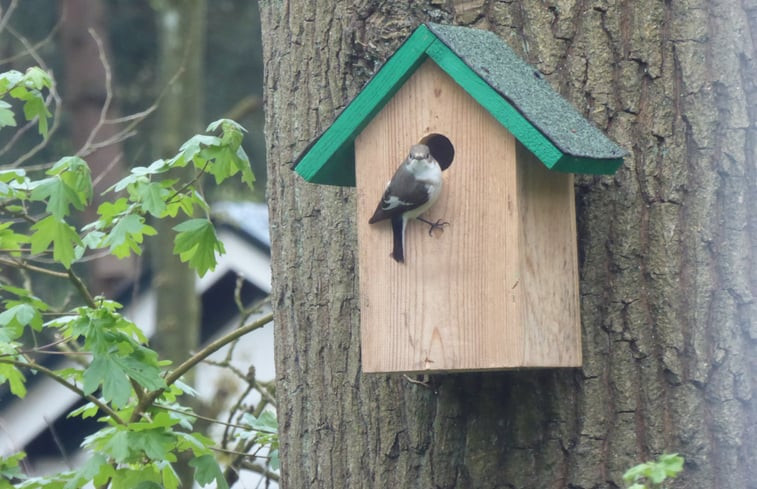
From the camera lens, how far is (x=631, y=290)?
6.97ft

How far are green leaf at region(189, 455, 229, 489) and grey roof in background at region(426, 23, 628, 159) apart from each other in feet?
4.04

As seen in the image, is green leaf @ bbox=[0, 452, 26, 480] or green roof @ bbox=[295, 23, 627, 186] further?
green leaf @ bbox=[0, 452, 26, 480]

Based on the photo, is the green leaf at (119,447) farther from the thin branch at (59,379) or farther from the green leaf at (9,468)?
the green leaf at (9,468)

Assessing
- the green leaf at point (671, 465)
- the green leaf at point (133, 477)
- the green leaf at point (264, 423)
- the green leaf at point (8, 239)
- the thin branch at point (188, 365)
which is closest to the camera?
the green leaf at point (671, 465)

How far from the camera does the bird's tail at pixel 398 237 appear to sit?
2.04 metres

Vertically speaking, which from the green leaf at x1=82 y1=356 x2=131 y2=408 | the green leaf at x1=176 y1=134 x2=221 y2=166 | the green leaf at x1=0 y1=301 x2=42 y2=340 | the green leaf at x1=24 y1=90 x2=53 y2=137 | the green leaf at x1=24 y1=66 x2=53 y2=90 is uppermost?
the green leaf at x1=24 y1=66 x2=53 y2=90

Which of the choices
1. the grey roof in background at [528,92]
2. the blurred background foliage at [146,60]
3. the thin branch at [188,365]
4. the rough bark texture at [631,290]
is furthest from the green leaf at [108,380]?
the blurred background foliage at [146,60]

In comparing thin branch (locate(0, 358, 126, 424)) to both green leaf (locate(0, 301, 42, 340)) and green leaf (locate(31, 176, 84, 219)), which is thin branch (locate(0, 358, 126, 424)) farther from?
green leaf (locate(31, 176, 84, 219))

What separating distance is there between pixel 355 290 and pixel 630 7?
0.83 m

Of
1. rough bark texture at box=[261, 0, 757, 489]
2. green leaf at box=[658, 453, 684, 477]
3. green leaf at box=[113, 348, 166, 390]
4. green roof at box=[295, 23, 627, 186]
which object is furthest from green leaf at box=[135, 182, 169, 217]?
green leaf at box=[658, 453, 684, 477]

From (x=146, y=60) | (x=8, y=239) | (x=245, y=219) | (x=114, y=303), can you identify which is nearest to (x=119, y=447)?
(x=114, y=303)

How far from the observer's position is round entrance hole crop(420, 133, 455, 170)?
2.08 meters

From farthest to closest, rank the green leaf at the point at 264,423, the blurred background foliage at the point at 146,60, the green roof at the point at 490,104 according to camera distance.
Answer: the blurred background foliage at the point at 146,60
the green leaf at the point at 264,423
the green roof at the point at 490,104

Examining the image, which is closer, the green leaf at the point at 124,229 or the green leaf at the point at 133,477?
the green leaf at the point at 124,229
